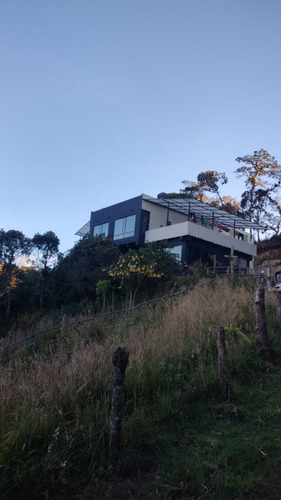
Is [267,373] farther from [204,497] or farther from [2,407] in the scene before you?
[2,407]

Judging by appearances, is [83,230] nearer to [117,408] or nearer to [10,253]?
[10,253]

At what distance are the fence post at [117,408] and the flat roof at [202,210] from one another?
23649 millimetres

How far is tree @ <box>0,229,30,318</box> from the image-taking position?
76.0ft

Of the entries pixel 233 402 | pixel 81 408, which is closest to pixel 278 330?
pixel 233 402

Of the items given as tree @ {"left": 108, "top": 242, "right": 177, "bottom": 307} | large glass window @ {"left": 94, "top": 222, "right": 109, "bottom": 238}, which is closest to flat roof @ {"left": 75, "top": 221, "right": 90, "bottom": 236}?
large glass window @ {"left": 94, "top": 222, "right": 109, "bottom": 238}

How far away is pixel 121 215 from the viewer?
102 feet

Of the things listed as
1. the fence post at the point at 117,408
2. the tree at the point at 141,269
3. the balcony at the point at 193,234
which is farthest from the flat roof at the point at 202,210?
the fence post at the point at 117,408

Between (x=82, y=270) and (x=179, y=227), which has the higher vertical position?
(x=179, y=227)

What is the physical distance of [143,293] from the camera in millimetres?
19125

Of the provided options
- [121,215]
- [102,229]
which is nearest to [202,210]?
[121,215]

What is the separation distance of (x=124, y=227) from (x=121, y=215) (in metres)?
1.07

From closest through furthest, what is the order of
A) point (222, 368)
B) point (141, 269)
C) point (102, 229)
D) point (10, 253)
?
point (222, 368) → point (141, 269) → point (10, 253) → point (102, 229)

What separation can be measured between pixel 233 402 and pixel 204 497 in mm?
1797

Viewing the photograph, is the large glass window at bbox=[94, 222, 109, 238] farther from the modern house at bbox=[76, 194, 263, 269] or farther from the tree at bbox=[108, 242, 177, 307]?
the tree at bbox=[108, 242, 177, 307]
